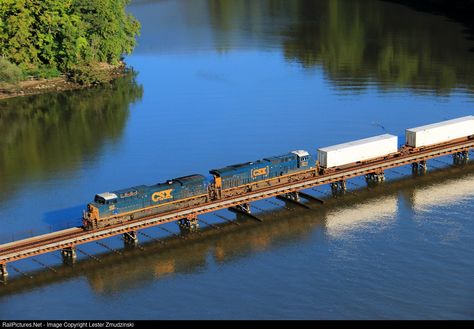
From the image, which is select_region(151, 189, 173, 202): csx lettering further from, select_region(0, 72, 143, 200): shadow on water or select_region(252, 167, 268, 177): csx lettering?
select_region(0, 72, 143, 200): shadow on water

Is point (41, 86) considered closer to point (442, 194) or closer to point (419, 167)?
point (419, 167)

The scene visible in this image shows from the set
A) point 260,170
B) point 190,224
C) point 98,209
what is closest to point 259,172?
point 260,170

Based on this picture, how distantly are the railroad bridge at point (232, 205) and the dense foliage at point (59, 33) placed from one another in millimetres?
79238

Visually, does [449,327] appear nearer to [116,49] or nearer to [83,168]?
[83,168]

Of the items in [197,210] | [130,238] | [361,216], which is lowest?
[361,216]

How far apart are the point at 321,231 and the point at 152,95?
70.8 meters

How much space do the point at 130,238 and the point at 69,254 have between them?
7.10 metres

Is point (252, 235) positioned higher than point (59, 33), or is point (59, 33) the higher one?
point (59, 33)

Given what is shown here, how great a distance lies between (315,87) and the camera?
153375 millimetres

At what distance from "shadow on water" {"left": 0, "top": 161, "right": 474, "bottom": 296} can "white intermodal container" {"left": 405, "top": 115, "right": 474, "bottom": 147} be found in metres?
4.44

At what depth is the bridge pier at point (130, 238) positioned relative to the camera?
8831cm

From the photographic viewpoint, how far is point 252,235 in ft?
298

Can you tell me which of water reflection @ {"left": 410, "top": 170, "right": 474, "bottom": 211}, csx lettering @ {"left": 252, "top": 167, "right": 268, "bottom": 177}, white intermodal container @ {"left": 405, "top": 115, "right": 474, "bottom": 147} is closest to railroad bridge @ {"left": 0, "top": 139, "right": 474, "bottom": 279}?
white intermodal container @ {"left": 405, "top": 115, "right": 474, "bottom": 147}

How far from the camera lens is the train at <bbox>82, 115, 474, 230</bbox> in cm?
8756
